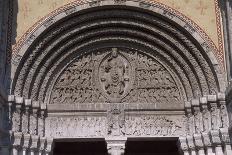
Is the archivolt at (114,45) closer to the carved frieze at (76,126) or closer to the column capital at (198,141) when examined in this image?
Answer: the carved frieze at (76,126)

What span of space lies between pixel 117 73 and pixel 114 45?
30.8 inches

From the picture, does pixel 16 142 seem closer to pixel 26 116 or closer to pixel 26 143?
pixel 26 143

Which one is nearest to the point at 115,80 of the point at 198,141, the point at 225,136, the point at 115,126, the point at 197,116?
the point at 115,126

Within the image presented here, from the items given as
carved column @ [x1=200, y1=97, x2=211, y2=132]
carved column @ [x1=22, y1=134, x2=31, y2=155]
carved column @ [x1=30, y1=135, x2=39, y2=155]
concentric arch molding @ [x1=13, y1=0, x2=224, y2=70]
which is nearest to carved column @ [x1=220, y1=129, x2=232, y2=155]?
carved column @ [x1=200, y1=97, x2=211, y2=132]

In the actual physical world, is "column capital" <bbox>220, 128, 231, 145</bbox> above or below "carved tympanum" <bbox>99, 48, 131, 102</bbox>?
below

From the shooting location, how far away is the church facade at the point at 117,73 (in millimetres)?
10562

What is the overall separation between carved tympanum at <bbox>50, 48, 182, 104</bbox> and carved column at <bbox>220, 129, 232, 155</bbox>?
5.29 ft

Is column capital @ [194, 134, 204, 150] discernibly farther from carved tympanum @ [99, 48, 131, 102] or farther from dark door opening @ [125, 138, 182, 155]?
dark door opening @ [125, 138, 182, 155]

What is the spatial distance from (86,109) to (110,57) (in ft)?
5.20

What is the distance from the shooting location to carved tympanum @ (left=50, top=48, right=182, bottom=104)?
1141 cm

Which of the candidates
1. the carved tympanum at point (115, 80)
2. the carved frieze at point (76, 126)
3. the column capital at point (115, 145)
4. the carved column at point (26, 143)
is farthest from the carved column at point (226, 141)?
the carved column at point (26, 143)

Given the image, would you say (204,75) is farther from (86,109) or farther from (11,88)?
(11,88)

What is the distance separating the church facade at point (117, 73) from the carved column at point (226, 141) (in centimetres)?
2

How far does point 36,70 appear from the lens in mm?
11016
